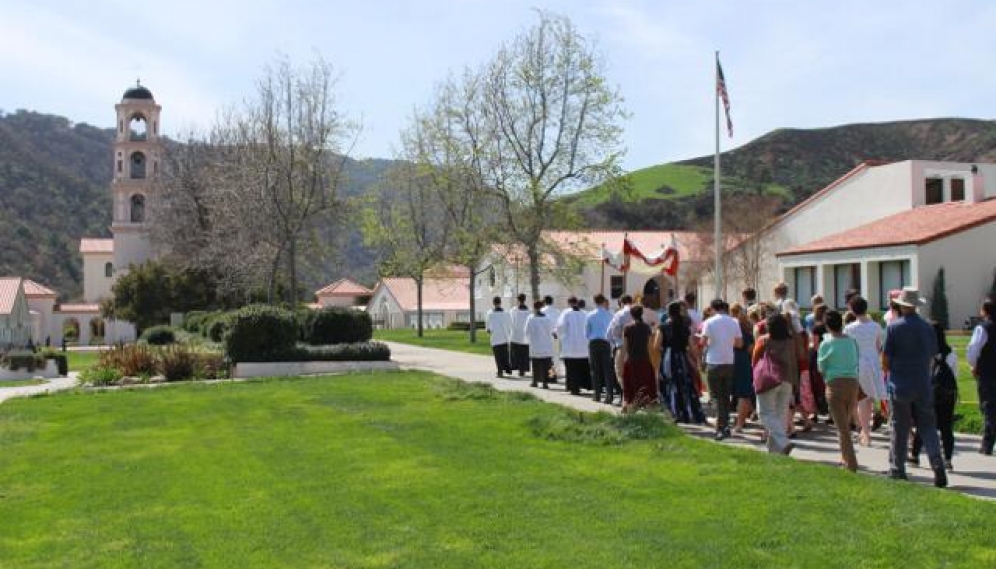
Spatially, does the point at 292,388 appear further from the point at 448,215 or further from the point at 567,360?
the point at 448,215

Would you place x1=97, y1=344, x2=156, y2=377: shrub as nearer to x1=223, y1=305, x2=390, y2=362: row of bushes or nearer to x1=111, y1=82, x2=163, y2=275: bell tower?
x1=223, y1=305, x2=390, y2=362: row of bushes

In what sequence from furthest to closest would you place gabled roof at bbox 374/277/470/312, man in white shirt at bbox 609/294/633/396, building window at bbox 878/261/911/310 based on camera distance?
gabled roof at bbox 374/277/470/312 → building window at bbox 878/261/911/310 → man in white shirt at bbox 609/294/633/396

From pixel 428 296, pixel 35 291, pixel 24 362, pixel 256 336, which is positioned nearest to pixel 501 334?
pixel 256 336

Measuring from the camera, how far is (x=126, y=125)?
82250 millimetres

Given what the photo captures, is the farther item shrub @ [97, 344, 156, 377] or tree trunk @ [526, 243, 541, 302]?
tree trunk @ [526, 243, 541, 302]

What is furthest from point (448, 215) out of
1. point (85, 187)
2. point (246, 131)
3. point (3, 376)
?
point (85, 187)

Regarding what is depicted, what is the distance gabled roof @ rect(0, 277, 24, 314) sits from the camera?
5609 centimetres

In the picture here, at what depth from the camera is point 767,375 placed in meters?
11.9

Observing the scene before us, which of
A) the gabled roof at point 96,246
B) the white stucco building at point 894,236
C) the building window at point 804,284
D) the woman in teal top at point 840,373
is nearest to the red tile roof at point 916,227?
the white stucco building at point 894,236

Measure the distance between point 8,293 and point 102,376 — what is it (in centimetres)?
3539

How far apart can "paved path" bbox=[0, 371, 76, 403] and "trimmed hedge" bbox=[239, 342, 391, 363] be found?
4710 mm

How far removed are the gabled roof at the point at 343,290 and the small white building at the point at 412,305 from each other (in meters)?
6.71

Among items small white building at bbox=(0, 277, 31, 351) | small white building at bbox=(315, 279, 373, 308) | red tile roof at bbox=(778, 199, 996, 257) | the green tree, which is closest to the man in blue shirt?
the green tree

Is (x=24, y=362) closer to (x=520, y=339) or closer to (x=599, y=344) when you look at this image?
(x=520, y=339)
